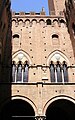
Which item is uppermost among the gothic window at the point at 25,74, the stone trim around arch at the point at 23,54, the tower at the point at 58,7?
the tower at the point at 58,7

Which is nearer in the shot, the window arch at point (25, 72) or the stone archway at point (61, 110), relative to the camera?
the stone archway at point (61, 110)

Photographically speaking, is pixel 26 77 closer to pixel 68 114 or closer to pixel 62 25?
pixel 68 114

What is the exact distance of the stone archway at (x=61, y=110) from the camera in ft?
51.4

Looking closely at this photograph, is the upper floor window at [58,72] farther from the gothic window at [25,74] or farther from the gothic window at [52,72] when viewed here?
the gothic window at [25,74]

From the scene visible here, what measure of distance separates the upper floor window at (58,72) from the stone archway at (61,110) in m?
2.12

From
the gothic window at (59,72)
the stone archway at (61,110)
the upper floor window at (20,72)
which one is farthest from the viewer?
the gothic window at (59,72)

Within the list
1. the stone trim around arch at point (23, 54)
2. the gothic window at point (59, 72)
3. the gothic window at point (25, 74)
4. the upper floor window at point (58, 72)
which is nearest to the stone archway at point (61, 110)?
the upper floor window at point (58, 72)

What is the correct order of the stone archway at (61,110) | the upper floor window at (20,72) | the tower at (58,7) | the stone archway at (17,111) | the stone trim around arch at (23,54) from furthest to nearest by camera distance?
the tower at (58,7) < the stone trim around arch at (23,54) < the upper floor window at (20,72) < the stone archway at (61,110) < the stone archway at (17,111)

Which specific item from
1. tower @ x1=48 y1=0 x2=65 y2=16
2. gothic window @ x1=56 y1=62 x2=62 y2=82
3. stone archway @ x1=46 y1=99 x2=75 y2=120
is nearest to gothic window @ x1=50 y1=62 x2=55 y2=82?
gothic window @ x1=56 y1=62 x2=62 y2=82

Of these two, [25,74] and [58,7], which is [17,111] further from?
[58,7]

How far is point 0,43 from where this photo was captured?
1689 cm

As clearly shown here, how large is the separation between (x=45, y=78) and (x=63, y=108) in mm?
2375

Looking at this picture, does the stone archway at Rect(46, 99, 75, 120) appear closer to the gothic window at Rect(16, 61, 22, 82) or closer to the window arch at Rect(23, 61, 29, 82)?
the window arch at Rect(23, 61, 29, 82)

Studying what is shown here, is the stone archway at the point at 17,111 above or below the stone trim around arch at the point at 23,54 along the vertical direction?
below
